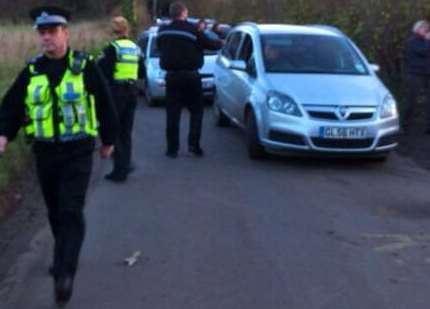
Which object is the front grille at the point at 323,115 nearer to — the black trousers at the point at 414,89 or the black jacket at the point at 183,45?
the black jacket at the point at 183,45

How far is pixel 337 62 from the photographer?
14281mm

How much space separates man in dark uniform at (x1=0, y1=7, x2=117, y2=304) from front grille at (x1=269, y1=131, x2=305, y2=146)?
5859 millimetres

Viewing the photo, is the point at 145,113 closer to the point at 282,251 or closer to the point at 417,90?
the point at 417,90

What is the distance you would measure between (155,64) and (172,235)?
1276cm

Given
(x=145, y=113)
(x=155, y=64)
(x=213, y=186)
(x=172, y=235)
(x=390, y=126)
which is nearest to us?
(x=172, y=235)

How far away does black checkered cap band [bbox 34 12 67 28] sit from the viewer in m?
6.86

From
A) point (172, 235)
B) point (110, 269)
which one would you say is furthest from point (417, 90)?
point (110, 269)

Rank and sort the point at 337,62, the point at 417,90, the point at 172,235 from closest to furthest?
the point at 172,235
the point at 337,62
the point at 417,90

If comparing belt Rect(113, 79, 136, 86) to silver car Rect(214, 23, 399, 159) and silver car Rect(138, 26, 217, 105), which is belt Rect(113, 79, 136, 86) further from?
silver car Rect(138, 26, 217, 105)

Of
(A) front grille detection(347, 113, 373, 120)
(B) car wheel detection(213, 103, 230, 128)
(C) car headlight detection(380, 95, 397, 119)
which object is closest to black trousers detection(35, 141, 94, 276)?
(A) front grille detection(347, 113, 373, 120)

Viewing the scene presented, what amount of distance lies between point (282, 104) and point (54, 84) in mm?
6326

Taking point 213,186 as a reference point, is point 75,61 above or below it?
above

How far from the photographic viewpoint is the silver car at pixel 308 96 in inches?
503

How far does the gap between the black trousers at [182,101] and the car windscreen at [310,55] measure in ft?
3.20
